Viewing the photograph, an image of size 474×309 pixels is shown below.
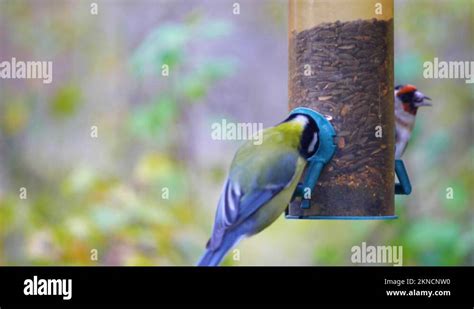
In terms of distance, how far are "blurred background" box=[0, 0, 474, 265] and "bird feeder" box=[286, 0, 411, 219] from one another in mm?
1224

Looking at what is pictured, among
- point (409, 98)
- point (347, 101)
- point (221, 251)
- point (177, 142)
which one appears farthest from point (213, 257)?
point (177, 142)

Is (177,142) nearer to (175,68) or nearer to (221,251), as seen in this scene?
(175,68)

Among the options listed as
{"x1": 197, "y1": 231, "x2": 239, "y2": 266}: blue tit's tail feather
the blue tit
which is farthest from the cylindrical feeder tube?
{"x1": 197, "y1": 231, "x2": 239, "y2": 266}: blue tit's tail feather

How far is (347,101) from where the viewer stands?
339 centimetres

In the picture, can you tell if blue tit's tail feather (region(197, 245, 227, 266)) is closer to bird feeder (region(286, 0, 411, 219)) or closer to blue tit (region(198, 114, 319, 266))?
blue tit (region(198, 114, 319, 266))

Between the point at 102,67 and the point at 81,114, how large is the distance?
27 cm

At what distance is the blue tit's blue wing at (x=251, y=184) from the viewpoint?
314cm

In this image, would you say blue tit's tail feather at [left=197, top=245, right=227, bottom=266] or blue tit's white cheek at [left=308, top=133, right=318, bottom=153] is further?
blue tit's white cheek at [left=308, top=133, right=318, bottom=153]

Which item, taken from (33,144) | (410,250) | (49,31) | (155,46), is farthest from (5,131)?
(410,250)
